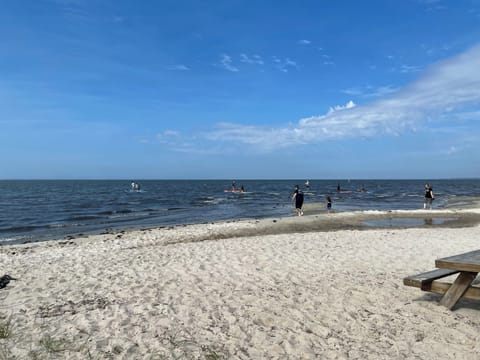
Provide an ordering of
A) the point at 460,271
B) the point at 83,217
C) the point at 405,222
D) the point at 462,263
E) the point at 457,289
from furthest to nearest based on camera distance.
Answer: the point at 83,217, the point at 405,222, the point at 457,289, the point at 460,271, the point at 462,263

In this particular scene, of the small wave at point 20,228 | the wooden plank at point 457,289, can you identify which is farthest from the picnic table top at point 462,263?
the small wave at point 20,228

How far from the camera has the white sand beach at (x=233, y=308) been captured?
4.27 meters

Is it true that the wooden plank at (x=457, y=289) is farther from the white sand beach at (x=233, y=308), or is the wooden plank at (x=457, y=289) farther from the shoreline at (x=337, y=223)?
the shoreline at (x=337, y=223)

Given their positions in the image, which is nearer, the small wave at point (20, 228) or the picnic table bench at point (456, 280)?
the picnic table bench at point (456, 280)

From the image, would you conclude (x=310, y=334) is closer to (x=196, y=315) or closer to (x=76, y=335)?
(x=196, y=315)

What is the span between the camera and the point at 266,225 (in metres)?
18.2

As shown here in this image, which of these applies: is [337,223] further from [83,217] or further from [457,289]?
[83,217]

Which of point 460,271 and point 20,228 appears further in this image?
point 20,228

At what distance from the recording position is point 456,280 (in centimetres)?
518

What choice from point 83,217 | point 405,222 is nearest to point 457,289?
point 405,222

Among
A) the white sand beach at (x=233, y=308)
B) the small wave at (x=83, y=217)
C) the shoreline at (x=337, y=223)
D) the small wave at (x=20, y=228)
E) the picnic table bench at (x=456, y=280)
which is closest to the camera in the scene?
the white sand beach at (x=233, y=308)

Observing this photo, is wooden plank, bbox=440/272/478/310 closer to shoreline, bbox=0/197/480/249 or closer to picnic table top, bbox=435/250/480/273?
picnic table top, bbox=435/250/480/273

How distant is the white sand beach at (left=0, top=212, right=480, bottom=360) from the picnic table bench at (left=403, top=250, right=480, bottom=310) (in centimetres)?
27

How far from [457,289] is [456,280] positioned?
0.41ft
